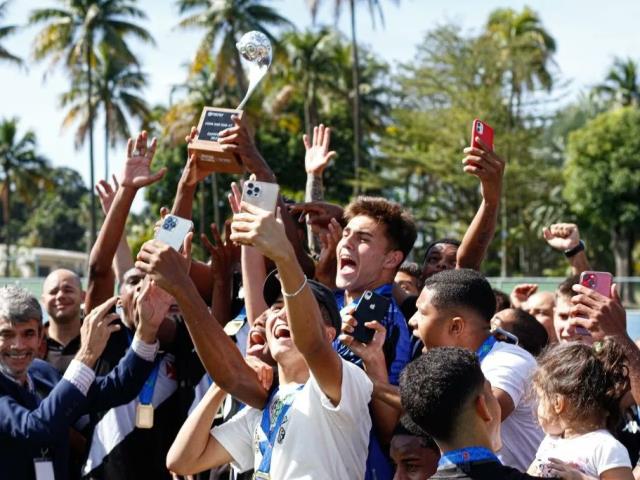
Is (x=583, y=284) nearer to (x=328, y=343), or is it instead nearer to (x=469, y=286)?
(x=469, y=286)

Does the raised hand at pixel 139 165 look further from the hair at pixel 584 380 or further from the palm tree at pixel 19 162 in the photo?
the palm tree at pixel 19 162

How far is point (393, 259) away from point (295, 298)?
141cm

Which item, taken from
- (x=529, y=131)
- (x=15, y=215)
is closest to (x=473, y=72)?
(x=529, y=131)

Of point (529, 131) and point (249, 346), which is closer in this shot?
point (249, 346)

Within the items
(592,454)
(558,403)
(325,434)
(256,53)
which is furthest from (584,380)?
(256,53)

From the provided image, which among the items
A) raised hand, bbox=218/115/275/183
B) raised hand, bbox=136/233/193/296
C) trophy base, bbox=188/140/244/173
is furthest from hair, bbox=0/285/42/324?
raised hand, bbox=136/233/193/296

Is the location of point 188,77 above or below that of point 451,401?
above

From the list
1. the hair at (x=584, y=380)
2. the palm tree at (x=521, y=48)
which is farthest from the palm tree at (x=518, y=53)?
the hair at (x=584, y=380)

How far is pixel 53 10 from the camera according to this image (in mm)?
40031

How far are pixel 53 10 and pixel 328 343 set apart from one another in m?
39.4

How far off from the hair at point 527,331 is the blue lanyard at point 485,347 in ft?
3.17

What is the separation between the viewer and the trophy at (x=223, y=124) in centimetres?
486

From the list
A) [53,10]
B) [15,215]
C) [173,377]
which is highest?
[53,10]

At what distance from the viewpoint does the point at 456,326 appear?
4168 millimetres
